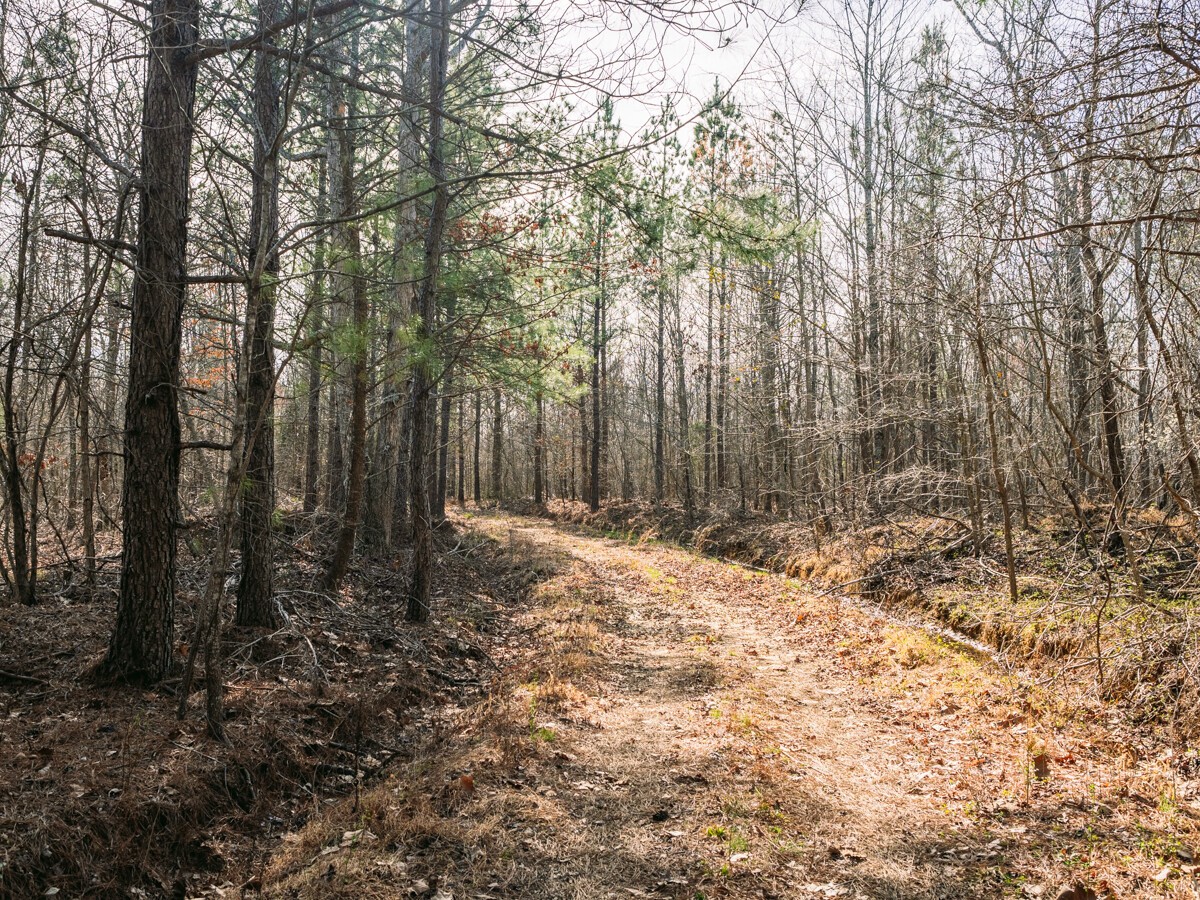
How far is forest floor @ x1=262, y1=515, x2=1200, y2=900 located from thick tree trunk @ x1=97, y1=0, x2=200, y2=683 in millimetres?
2012

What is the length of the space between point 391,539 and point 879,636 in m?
8.00

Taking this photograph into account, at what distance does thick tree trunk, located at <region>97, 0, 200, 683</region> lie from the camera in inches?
189

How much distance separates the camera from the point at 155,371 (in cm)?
480

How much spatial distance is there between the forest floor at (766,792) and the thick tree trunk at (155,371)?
2.01 m

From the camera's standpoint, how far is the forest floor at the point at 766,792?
3479 mm

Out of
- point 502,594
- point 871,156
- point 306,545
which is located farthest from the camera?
point 871,156

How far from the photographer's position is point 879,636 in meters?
7.99

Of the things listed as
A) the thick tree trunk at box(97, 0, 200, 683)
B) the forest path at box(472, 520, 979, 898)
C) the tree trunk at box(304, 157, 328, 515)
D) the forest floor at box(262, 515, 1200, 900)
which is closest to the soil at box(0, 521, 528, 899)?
the forest floor at box(262, 515, 1200, 900)

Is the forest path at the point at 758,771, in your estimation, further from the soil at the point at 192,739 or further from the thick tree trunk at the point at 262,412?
the thick tree trunk at the point at 262,412

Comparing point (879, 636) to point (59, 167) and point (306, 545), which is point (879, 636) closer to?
point (306, 545)

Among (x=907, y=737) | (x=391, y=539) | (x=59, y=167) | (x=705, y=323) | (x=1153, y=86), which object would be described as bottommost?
(x=907, y=737)

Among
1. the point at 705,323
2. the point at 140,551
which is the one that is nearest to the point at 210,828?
the point at 140,551

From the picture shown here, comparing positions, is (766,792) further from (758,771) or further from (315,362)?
(315,362)

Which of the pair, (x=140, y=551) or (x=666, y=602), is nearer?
(x=140, y=551)
